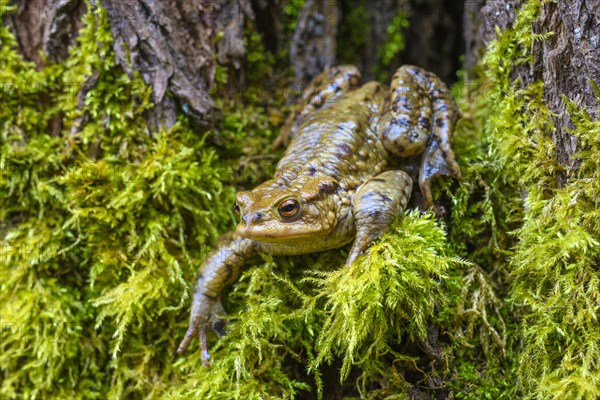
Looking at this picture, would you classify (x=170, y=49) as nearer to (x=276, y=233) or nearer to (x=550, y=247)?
(x=276, y=233)

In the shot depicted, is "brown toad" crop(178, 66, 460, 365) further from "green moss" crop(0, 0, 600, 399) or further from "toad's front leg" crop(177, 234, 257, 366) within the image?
"green moss" crop(0, 0, 600, 399)

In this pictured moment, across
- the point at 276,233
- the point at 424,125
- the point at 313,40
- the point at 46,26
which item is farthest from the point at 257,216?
the point at 313,40

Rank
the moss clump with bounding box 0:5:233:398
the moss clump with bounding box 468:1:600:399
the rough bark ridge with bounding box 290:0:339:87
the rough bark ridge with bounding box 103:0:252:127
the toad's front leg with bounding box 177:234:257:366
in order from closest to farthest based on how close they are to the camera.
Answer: the moss clump with bounding box 468:1:600:399
the toad's front leg with bounding box 177:234:257:366
the moss clump with bounding box 0:5:233:398
the rough bark ridge with bounding box 103:0:252:127
the rough bark ridge with bounding box 290:0:339:87

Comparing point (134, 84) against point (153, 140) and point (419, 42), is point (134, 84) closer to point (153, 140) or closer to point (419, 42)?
point (153, 140)

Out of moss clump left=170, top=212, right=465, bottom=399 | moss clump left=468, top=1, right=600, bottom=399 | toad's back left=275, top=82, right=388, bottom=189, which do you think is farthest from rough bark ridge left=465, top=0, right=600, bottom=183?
toad's back left=275, top=82, right=388, bottom=189

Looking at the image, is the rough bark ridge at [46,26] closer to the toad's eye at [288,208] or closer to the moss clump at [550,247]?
the toad's eye at [288,208]
